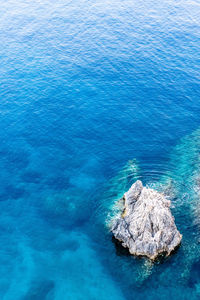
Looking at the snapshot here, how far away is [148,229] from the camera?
72.9 m

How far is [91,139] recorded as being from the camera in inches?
4146

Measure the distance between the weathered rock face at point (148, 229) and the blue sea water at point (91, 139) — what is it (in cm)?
272

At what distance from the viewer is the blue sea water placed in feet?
231

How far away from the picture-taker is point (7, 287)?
68688mm

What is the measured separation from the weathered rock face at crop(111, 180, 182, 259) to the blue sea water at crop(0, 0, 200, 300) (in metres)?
2.72

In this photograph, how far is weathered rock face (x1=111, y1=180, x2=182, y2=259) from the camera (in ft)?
236

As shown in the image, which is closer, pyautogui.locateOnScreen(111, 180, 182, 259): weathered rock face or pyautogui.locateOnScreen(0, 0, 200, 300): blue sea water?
pyautogui.locateOnScreen(0, 0, 200, 300): blue sea water

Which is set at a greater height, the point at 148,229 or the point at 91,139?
the point at 91,139

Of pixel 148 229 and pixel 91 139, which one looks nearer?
pixel 148 229

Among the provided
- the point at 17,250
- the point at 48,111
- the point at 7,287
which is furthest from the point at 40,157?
the point at 7,287

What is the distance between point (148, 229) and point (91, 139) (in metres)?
41.5

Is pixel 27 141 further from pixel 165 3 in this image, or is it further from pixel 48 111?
pixel 165 3

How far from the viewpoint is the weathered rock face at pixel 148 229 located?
71875mm

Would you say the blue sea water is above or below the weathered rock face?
above
